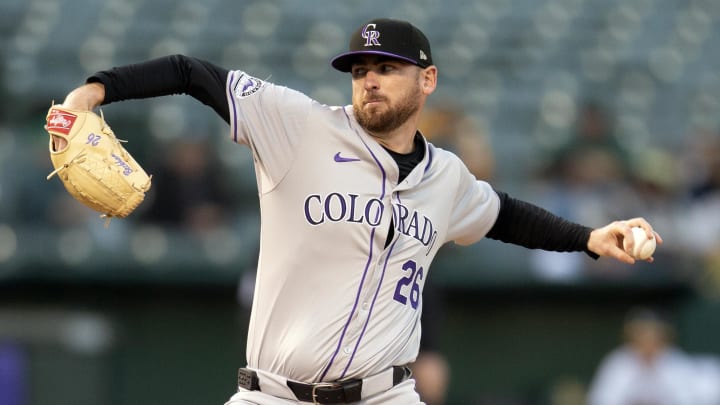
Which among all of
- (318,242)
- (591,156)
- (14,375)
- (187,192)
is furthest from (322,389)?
(591,156)

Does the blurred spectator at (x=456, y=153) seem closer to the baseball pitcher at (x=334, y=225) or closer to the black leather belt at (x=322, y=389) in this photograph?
the baseball pitcher at (x=334, y=225)

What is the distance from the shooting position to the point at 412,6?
39.0 feet

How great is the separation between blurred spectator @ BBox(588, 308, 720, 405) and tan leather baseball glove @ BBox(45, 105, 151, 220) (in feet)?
16.9

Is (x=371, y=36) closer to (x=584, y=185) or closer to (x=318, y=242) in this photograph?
(x=318, y=242)

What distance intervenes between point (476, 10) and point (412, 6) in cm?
65

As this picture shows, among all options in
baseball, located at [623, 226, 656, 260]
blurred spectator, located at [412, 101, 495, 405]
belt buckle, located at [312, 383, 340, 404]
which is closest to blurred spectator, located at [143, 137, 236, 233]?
blurred spectator, located at [412, 101, 495, 405]

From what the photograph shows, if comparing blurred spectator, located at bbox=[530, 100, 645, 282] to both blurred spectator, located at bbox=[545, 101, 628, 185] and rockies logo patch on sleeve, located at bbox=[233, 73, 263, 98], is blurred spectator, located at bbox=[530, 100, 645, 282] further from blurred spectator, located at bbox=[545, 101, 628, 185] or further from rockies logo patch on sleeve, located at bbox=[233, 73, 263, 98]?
rockies logo patch on sleeve, located at bbox=[233, 73, 263, 98]

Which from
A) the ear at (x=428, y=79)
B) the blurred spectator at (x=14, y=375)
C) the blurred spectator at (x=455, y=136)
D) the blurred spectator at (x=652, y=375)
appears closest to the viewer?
the ear at (x=428, y=79)

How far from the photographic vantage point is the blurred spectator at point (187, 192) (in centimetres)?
804

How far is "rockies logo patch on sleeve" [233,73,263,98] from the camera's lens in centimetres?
397

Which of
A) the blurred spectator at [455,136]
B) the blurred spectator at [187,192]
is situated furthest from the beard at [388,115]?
the blurred spectator at [187,192]

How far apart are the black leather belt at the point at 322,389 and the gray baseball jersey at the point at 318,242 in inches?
1.1

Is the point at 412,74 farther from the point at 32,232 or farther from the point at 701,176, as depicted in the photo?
the point at 701,176

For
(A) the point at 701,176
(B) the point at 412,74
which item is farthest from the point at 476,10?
(B) the point at 412,74
